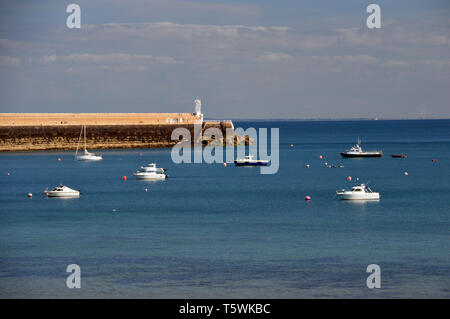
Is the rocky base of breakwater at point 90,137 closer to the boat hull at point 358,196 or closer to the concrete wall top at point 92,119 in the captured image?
the concrete wall top at point 92,119

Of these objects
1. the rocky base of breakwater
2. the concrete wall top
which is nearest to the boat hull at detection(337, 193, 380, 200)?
the rocky base of breakwater

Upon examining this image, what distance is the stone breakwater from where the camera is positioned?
144 meters

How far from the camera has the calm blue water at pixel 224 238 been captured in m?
37.2

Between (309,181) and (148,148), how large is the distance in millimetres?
65651

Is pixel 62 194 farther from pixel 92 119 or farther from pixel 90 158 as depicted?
pixel 92 119

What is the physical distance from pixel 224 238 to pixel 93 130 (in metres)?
102

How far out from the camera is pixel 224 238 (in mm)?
50469

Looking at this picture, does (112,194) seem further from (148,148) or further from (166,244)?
(148,148)

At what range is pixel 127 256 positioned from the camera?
44031mm

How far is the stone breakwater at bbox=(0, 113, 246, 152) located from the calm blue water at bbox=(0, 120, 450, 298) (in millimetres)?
48810

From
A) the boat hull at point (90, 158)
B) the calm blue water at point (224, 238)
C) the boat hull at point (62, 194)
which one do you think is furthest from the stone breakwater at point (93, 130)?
the boat hull at point (62, 194)

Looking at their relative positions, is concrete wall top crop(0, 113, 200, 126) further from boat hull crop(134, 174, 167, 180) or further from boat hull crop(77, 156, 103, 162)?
boat hull crop(134, 174, 167, 180)

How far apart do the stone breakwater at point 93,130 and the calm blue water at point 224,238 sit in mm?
48810
